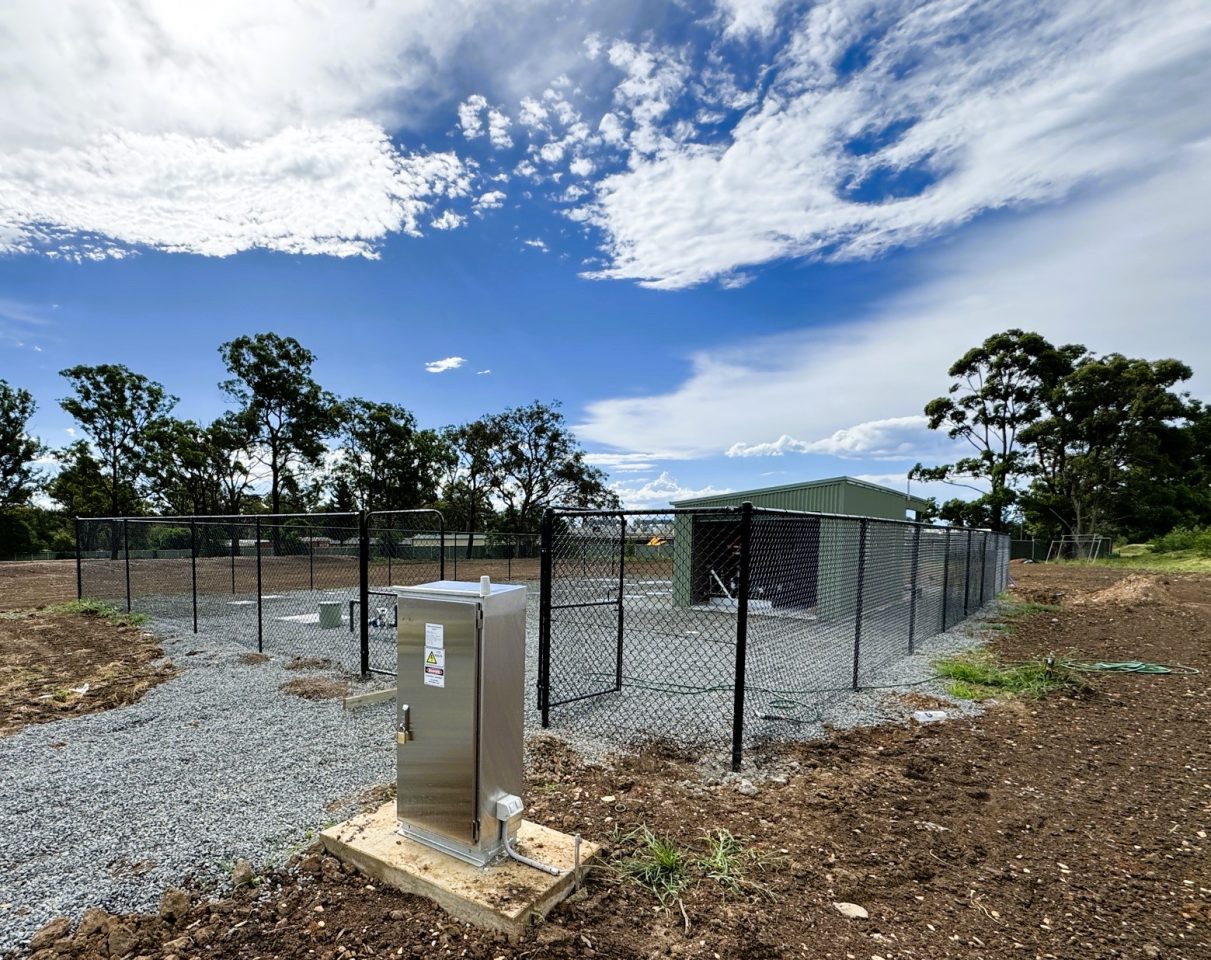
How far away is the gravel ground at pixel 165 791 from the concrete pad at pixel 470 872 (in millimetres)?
448

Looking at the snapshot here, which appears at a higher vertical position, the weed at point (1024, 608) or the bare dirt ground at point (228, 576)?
the bare dirt ground at point (228, 576)

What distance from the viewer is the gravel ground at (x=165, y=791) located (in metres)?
2.66

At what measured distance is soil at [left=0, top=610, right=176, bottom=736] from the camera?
17.6 feet

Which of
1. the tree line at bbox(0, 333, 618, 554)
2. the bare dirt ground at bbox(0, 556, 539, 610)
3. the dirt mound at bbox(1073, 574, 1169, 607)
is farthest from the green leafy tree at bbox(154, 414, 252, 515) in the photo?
the dirt mound at bbox(1073, 574, 1169, 607)

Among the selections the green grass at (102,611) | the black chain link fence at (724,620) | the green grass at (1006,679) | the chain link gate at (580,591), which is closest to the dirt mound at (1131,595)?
the black chain link fence at (724,620)

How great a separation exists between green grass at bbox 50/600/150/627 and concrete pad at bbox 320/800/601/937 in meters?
9.02

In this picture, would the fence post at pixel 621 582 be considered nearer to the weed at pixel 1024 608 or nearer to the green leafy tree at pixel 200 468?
the weed at pixel 1024 608

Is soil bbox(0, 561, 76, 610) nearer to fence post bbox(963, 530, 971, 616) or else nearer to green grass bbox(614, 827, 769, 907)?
green grass bbox(614, 827, 769, 907)

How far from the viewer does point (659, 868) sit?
2.64 m

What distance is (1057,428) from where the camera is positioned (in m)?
33.9

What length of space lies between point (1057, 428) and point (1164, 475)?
5743 millimetres

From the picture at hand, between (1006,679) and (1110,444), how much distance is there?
34786mm

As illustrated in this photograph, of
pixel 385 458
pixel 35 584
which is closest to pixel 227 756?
pixel 35 584

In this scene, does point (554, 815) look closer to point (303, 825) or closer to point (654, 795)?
point (654, 795)
